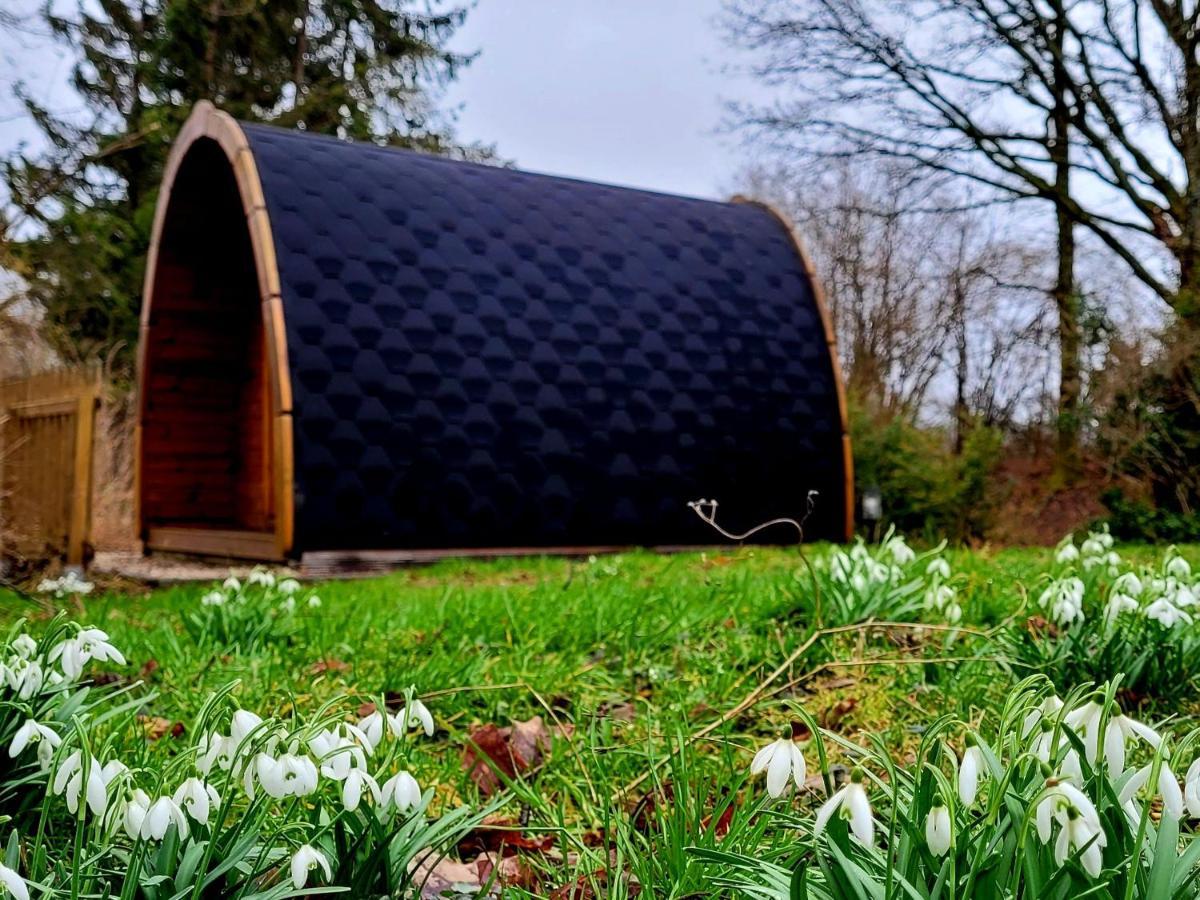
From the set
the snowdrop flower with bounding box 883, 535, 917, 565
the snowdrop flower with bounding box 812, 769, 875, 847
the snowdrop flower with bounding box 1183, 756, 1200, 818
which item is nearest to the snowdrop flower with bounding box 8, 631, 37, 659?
the snowdrop flower with bounding box 812, 769, 875, 847

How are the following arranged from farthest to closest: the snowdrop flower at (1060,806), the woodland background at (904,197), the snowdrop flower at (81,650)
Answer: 1. the woodland background at (904,197)
2. the snowdrop flower at (81,650)
3. the snowdrop flower at (1060,806)

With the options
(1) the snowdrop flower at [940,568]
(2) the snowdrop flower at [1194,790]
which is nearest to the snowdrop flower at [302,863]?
(2) the snowdrop flower at [1194,790]

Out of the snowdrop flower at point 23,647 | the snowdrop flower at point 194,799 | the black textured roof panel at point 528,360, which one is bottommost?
the snowdrop flower at point 194,799

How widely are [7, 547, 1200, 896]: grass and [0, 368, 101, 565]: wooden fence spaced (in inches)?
123

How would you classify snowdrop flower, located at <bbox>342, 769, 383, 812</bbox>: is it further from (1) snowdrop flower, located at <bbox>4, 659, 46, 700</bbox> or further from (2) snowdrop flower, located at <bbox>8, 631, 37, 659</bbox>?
(2) snowdrop flower, located at <bbox>8, 631, 37, 659</bbox>

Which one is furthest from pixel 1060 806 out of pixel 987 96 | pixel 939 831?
pixel 987 96

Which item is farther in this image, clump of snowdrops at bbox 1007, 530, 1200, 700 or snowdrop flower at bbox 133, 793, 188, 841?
clump of snowdrops at bbox 1007, 530, 1200, 700

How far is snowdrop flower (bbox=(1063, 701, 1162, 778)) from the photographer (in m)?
0.99

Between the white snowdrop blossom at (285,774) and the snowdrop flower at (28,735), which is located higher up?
the white snowdrop blossom at (285,774)

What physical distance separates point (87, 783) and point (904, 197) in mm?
16714

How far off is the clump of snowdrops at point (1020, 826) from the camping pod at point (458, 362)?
5.56m

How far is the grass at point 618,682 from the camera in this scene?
5.32 ft

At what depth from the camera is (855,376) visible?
627 inches

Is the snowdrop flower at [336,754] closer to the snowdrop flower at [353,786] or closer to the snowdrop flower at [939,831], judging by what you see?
the snowdrop flower at [353,786]
